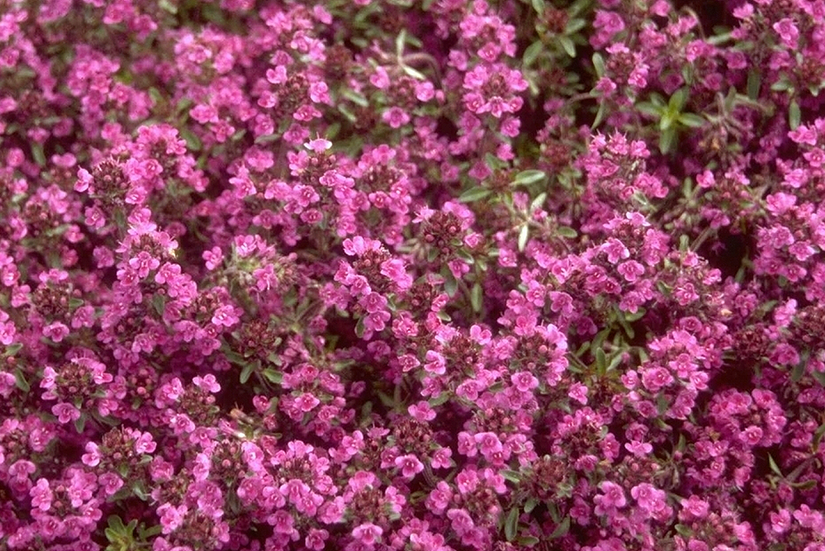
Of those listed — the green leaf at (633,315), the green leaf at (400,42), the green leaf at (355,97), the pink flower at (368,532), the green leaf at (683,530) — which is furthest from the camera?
the green leaf at (400,42)

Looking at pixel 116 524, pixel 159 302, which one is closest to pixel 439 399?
pixel 159 302

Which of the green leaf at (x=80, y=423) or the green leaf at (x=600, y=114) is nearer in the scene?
the green leaf at (x=80, y=423)

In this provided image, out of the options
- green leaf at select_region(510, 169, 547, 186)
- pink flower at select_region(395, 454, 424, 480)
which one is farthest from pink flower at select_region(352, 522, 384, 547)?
green leaf at select_region(510, 169, 547, 186)

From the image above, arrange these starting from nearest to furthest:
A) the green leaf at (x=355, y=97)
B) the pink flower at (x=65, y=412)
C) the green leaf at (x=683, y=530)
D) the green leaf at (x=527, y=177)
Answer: the green leaf at (x=683, y=530)
the pink flower at (x=65, y=412)
the green leaf at (x=527, y=177)
the green leaf at (x=355, y=97)

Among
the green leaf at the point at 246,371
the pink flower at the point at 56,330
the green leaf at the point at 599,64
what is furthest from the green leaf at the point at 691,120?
the pink flower at the point at 56,330

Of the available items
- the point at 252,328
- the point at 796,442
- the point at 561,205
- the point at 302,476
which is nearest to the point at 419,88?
the point at 561,205

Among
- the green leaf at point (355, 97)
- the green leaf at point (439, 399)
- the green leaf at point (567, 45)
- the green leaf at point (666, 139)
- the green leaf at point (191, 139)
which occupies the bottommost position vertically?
the green leaf at point (439, 399)

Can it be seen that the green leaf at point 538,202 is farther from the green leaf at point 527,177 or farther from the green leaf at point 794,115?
the green leaf at point 794,115
